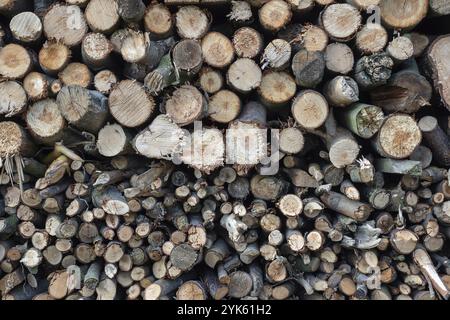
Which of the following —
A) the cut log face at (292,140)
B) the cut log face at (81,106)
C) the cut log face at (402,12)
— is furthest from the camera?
the cut log face at (402,12)

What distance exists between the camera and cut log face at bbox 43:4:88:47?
280 centimetres

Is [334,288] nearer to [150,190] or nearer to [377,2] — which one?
[150,190]

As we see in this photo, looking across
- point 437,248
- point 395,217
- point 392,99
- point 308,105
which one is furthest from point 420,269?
point 308,105

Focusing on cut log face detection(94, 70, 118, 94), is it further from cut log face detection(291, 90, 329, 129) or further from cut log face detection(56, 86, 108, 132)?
cut log face detection(291, 90, 329, 129)

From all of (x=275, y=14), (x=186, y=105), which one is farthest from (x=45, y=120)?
(x=275, y=14)

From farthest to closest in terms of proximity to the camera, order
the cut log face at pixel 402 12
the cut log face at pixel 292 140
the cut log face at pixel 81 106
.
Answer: the cut log face at pixel 402 12 → the cut log face at pixel 292 140 → the cut log face at pixel 81 106

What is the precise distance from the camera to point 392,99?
9.14 feet

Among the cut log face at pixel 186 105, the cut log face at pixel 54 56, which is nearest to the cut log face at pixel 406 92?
the cut log face at pixel 186 105

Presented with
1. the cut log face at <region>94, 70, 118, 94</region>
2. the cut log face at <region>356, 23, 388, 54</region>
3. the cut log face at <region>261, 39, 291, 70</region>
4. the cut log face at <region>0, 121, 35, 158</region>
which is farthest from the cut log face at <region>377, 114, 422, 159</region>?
the cut log face at <region>0, 121, 35, 158</region>

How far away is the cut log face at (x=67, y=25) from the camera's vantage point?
2.80 metres

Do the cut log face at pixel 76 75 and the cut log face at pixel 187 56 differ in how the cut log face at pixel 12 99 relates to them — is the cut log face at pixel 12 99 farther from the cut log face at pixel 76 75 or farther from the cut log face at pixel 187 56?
the cut log face at pixel 187 56

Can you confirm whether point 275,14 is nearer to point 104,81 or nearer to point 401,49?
point 401,49

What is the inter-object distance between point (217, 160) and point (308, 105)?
67 cm

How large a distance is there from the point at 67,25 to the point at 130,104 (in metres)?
0.73
